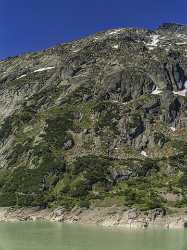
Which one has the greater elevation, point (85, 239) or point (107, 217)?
point (107, 217)

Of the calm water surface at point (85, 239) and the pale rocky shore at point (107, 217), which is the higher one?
the pale rocky shore at point (107, 217)

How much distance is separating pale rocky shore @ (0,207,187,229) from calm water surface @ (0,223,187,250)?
9.79 m

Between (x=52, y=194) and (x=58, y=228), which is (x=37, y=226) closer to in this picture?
(x=58, y=228)

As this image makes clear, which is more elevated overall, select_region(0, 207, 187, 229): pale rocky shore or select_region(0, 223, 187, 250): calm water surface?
select_region(0, 207, 187, 229): pale rocky shore

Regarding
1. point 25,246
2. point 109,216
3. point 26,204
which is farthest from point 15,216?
point 25,246

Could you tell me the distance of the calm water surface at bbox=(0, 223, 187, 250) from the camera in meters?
97.8

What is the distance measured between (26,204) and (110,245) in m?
85.7

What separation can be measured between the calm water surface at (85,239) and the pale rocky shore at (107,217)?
9.79m

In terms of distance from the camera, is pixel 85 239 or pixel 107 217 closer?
pixel 85 239

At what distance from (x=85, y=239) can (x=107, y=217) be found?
1771 inches

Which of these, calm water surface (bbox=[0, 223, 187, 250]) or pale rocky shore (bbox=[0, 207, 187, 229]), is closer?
calm water surface (bbox=[0, 223, 187, 250])

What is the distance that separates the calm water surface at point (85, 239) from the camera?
97750 millimetres

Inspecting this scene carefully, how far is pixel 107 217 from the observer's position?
155m

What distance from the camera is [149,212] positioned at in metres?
152
